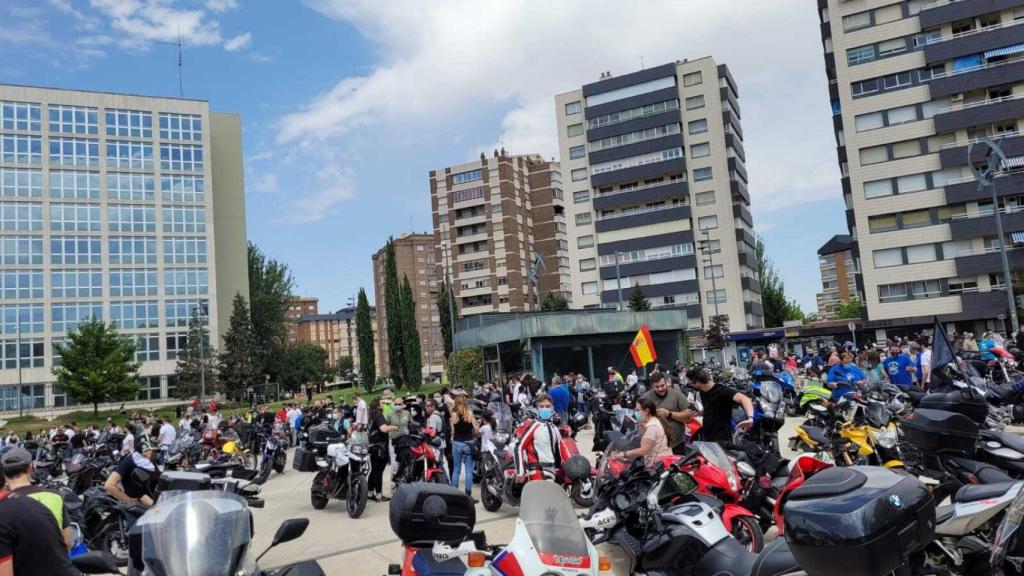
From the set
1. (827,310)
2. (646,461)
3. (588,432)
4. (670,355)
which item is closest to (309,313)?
(827,310)

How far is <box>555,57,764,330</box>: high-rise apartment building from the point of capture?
217 feet

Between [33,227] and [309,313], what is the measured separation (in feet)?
392

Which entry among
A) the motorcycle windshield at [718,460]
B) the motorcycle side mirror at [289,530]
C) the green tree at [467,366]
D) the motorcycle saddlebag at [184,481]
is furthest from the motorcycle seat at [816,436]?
the green tree at [467,366]

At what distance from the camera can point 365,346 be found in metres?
68.3

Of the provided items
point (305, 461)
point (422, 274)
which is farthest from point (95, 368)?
point (422, 274)

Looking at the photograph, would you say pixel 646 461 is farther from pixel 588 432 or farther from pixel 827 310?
pixel 827 310

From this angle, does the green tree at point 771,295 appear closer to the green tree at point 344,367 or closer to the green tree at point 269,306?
the green tree at point 269,306

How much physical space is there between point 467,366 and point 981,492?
36252 mm

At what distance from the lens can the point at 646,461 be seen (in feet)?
23.9

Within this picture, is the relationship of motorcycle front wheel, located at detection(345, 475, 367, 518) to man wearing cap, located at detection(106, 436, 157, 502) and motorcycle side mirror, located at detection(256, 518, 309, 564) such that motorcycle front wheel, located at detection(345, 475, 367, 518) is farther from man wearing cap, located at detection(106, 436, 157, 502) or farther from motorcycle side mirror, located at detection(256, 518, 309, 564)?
motorcycle side mirror, located at detection(256, 518, 309, 564)

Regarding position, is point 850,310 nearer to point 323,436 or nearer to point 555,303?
Result: point 555,303

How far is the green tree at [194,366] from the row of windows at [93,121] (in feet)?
57.0

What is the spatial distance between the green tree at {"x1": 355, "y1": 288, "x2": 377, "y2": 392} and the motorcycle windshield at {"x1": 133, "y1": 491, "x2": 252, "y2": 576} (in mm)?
61267

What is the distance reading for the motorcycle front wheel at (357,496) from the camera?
36.6 feet
